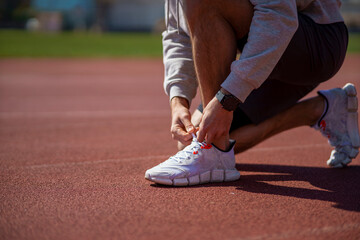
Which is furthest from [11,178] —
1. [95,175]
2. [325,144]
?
[325,144]

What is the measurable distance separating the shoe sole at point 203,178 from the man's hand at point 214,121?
23 centimetres

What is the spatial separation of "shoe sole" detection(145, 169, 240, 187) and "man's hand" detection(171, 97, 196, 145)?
226 mm

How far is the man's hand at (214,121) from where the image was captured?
7.98 feet

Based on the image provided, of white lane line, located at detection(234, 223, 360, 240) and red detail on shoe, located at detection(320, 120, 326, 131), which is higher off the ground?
red detail on shoe, located at detection(320, 120, 326, 131)

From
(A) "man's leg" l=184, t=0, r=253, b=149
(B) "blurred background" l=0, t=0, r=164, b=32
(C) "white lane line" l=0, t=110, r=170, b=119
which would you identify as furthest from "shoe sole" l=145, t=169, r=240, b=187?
(B) "blurred background" l=0, t=0, r=164, b=32

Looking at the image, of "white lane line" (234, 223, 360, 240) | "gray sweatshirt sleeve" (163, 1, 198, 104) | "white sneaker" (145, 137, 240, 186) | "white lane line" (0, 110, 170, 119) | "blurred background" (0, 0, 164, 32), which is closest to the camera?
"white lane line" (234, 223, 360, 240)

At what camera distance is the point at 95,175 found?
9.65 feet

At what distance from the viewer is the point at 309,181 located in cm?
283

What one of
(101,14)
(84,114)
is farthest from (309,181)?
(101,14)

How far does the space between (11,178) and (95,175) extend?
0.51m

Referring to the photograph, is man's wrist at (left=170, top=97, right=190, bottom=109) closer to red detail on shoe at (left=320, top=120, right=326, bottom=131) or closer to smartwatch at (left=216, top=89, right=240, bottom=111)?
smartwatch at (left=216, top=89, right=240, bottom=111)

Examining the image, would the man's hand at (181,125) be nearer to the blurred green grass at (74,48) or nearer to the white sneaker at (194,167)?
the white sneaker at (194,167)

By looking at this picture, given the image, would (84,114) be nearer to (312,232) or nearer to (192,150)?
(192,150)

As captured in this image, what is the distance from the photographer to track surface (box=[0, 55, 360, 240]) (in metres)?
2.00
